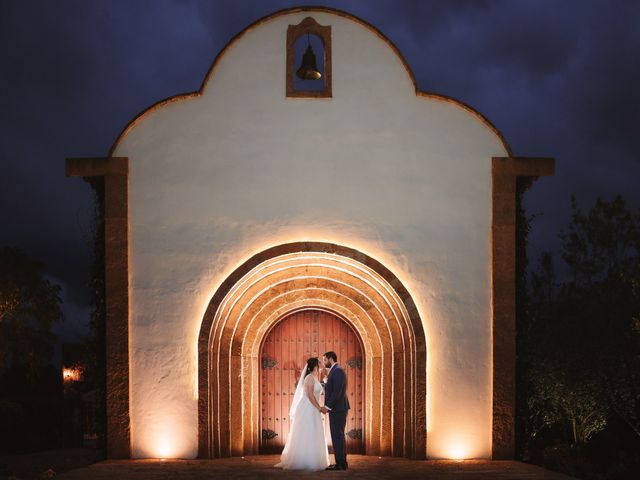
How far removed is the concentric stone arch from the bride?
1.24m

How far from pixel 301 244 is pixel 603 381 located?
18.6 ft

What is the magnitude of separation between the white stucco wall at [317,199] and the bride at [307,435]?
1471 millimetres

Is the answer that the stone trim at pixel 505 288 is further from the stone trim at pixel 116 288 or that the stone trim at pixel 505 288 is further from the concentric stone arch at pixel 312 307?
the stone trim at pixel 116 288

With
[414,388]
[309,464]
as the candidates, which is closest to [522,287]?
[414,388]

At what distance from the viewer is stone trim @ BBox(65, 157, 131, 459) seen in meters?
9.45

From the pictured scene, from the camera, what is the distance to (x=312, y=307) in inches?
441

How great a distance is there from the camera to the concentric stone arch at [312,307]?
9.57 meters

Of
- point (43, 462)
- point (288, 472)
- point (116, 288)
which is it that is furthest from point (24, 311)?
point (288, 472)

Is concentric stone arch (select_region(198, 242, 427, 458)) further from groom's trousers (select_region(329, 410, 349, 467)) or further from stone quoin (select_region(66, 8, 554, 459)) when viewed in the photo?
groom's trousers (select_region(329, 410, 349, 467))

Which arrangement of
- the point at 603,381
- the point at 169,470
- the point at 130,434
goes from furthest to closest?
the point at 603,381 < the point at 130,434 < the point at 169,470

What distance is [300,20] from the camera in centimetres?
986

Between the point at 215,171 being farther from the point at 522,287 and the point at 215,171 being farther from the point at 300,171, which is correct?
the point at 522,287

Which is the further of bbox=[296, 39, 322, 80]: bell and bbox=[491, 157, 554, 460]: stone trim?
bbox=[296, 39, 322, 80]: bell

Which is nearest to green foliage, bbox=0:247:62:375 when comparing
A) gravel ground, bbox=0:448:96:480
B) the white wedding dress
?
gravel ground, bbox=0:448:96:480
